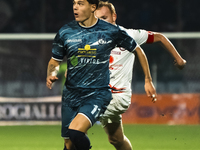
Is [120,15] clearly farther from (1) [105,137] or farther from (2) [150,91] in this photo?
(2) [150,91]

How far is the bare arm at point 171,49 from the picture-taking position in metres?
4.91

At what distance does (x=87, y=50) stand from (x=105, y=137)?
4.11 m

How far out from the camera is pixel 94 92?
429cm

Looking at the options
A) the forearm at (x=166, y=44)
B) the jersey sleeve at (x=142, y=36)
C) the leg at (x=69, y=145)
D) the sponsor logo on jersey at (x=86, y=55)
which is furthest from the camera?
the jersey sleeve at (x=142, y=36)

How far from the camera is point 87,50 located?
4.28 meters

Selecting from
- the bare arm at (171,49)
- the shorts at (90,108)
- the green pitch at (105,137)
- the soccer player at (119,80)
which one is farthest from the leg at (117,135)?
the green pitch at (105,137)

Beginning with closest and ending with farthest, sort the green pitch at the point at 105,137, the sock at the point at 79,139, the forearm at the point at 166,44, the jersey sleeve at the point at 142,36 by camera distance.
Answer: the sock at the point at 79,139
the forearm at the point at 166,44
the jersey sleeve at the point at 142,36
the green pitch at the point at 105,137

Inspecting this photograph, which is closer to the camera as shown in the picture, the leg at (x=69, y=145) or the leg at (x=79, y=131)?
the leg at (x=79, y=131)

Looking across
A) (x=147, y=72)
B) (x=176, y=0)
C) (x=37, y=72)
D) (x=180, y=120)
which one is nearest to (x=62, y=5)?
(x=176, y=0)

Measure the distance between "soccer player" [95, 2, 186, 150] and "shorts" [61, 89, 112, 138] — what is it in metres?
0.78

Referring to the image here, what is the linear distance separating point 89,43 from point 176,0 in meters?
17.7

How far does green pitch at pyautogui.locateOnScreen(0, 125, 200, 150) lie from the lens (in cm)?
702

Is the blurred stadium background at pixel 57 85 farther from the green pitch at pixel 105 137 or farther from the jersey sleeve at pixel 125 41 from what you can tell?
the jersey sleeve at pixel 125 41

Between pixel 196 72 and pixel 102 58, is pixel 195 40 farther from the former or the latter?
pixel 102 58
